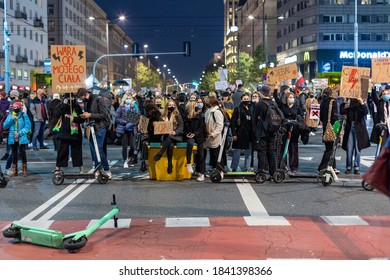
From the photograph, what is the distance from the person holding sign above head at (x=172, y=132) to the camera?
40.2 ft

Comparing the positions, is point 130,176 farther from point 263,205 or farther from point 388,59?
point 388,59

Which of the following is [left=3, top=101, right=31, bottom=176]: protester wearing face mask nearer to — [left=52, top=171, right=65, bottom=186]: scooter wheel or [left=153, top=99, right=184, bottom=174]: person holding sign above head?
[left=52, top=171, right=65, bottom=186]: scooter wheel

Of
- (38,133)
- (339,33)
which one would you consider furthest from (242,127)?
(339,33)

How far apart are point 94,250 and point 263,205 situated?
146 inches

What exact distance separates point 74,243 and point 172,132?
5740 mm

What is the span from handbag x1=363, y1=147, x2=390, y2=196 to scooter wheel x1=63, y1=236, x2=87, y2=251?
11.3ft

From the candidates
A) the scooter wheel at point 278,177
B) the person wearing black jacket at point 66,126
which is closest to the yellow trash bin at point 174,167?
the person wearing black jacket at point 66,126

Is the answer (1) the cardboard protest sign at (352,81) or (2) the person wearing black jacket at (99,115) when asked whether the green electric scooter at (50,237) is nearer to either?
(2) the person wearing black jacket at (99,115)

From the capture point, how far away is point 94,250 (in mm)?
6832

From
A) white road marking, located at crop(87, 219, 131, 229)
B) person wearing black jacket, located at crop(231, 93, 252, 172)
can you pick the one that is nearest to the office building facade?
person wearing black jacket, located at crop(231, 93, 252, 172)

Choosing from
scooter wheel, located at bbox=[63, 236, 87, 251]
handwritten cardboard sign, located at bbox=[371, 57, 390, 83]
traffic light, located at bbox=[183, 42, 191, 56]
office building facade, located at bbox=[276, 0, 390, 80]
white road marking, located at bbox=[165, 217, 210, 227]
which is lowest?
white road marking, located at bbox=[165, 217, 210, 227]

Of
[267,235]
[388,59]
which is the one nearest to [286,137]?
[388,59]

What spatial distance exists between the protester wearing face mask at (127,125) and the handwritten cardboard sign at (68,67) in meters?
2.54

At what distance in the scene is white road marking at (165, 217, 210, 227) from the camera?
8.20 metres
